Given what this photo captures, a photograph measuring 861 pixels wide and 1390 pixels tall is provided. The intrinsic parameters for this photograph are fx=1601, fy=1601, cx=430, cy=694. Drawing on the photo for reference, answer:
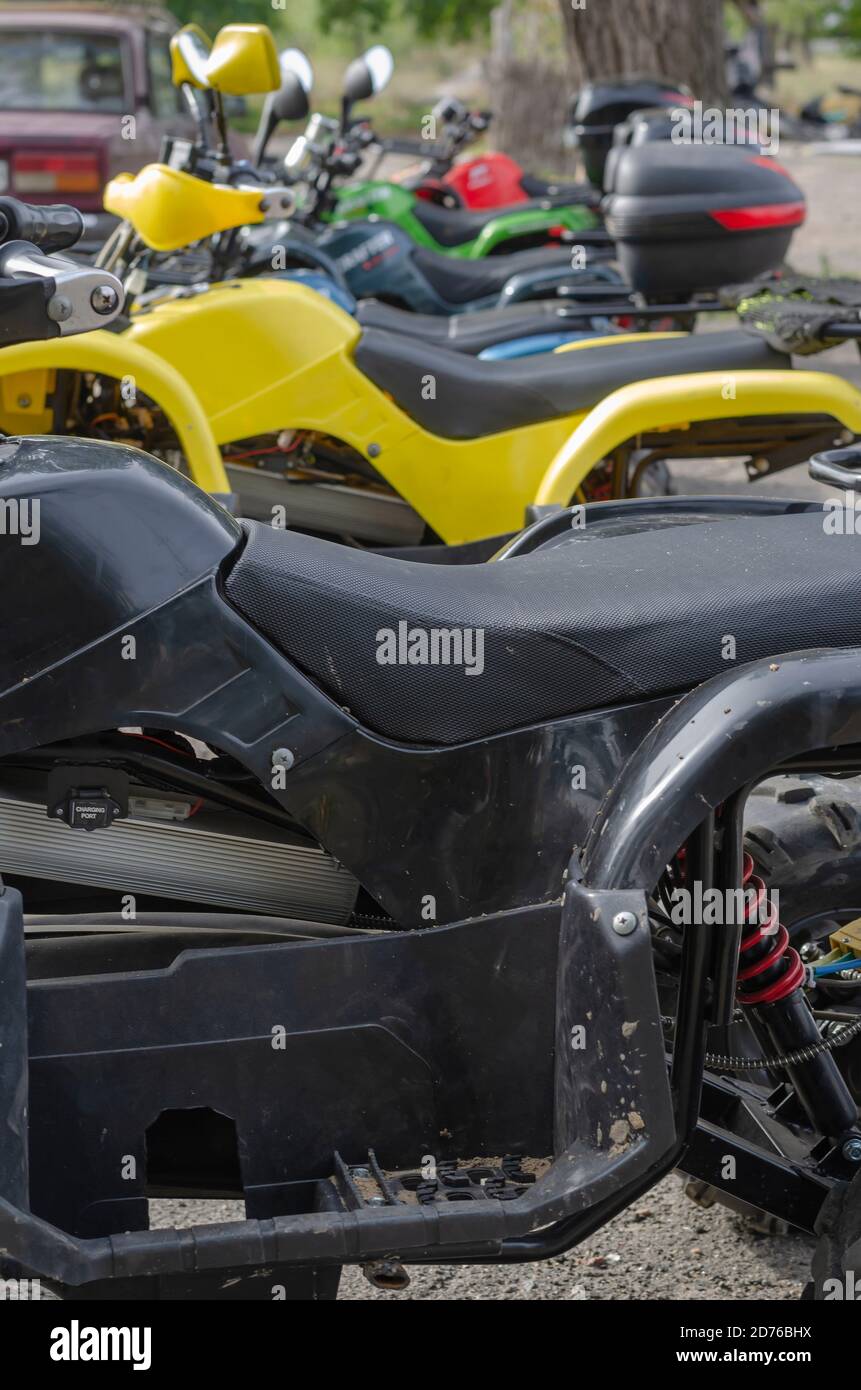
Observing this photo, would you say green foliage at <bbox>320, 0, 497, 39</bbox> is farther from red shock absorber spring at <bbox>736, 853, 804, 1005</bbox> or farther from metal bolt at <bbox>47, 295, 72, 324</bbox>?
red shock absorber spring at <bbox>736, 853, 804, 1005</bbox>

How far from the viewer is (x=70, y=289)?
1.84m

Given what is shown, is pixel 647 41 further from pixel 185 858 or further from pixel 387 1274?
pixel 387 1274

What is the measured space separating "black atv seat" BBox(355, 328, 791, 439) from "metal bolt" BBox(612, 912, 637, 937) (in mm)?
2753

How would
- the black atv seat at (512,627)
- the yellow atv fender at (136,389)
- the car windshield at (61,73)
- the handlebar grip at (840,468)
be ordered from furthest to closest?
the car windshield at (61,73)
the yellow atv fender at (136,389)
the handlebar grip at (840,468)
the black atv seat at (512,627)

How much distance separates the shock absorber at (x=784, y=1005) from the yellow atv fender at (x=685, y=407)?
2089mm

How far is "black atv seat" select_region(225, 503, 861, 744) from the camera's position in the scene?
1900 mm

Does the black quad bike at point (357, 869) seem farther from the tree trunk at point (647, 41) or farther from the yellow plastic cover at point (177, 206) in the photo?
the tree trunk at point (647, 41)

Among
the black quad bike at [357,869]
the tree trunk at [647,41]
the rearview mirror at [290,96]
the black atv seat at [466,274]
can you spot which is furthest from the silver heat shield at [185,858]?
the tree trunk at [647,41]

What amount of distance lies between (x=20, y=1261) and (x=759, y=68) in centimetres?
2021

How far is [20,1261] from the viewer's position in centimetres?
171

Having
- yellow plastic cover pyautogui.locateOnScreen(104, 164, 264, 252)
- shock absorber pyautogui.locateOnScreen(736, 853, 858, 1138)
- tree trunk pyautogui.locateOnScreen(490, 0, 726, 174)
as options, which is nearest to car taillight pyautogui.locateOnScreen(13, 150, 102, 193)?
tree trunk pyautogui.locateOnScreen(490, 0, 726, 174)

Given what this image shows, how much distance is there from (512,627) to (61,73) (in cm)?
929

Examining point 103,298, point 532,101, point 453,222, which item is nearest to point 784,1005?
point 103,298

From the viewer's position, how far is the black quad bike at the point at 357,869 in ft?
6.00
